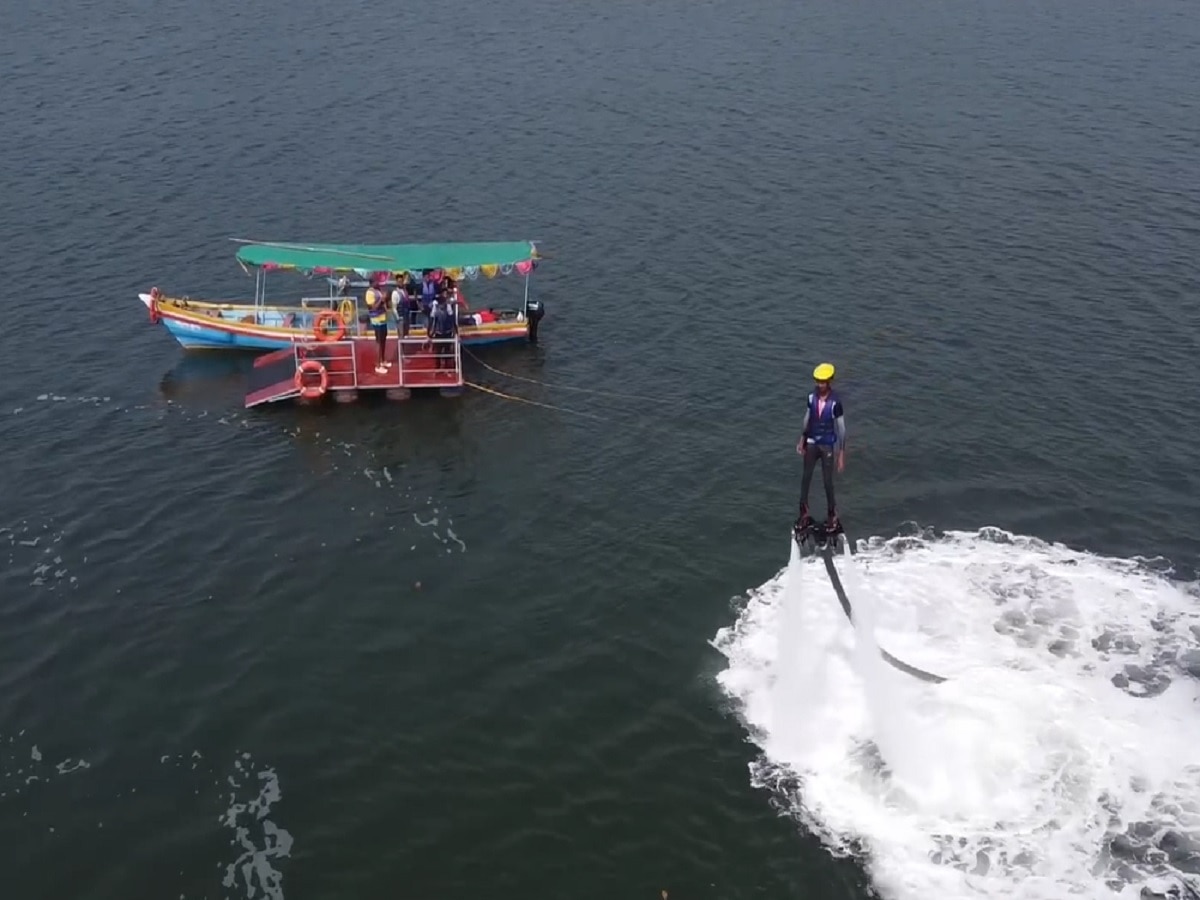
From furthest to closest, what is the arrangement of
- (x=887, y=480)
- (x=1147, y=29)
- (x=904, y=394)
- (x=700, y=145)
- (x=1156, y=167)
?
1. (x=1147, y=29)
2. (x=700, y=145)
3. (x=1156, y=167)
4. (x=904, y=394)
5. (x=887, y=480)

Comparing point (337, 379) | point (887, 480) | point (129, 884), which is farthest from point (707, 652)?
point (337, 379)

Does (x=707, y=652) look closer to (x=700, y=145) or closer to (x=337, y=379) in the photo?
(x=337, y=379)

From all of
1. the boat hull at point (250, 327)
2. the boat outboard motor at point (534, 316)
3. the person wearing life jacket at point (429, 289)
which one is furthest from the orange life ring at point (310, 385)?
the boat outboard motor at point (534, 316)

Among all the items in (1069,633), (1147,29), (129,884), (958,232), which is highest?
(1147,29)

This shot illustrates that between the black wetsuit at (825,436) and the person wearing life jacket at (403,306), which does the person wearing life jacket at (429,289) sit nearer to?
the person wearing life jacket at (403,306)

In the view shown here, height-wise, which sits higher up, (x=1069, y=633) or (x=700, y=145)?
(x=700, y=145)

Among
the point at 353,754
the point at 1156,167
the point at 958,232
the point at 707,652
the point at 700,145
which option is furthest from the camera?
the point at 700,145

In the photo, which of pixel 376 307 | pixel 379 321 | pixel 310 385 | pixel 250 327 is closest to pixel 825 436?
pixel 379 321
